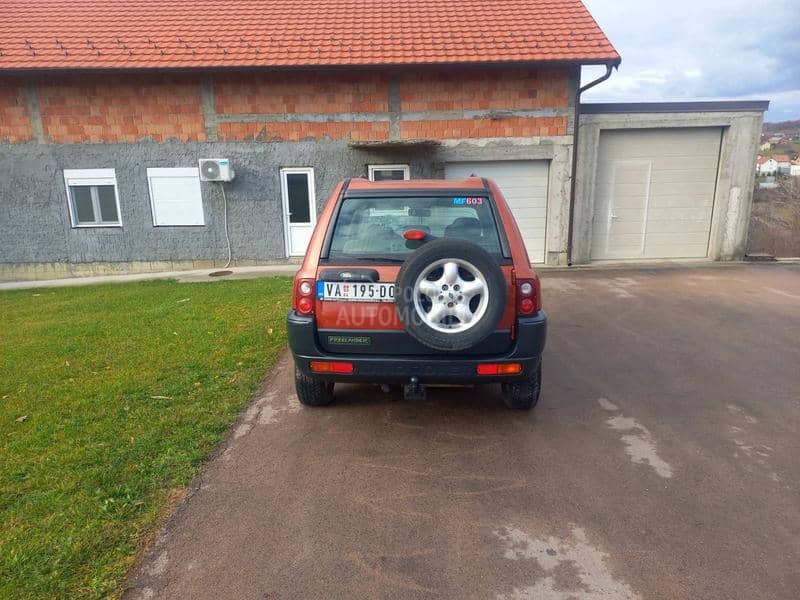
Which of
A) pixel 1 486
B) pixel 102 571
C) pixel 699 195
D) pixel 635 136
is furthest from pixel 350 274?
pixel 699 195

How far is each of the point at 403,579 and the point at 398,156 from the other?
961 centimetres

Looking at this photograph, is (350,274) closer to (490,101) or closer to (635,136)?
(490,101)

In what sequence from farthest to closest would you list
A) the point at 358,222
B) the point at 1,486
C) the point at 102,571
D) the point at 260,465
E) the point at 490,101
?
1. the point at 490,101
2. the point at 358,222
3. the point at 260,465
4. the point at 1,486
5. the point at 102,571

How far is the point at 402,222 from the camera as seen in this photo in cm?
363

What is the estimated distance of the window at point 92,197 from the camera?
36.5ft

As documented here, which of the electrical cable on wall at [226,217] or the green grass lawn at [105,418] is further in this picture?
the electrical cable on wall at [226,217]

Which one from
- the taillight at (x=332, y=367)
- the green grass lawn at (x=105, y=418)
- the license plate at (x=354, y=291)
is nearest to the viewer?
the green grass lawn at (x=105, y=418)

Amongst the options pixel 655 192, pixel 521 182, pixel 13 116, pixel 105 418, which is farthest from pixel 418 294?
pixel 13 116

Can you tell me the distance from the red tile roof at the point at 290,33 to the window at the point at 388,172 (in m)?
2.03

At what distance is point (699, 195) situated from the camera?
11164 mm

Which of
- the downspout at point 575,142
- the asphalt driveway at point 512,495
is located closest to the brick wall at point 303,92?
the downspout at point 575,142

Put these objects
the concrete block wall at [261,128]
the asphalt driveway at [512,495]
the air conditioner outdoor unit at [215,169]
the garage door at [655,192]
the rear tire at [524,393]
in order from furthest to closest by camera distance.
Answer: the garage door at [655,192], the air conditioner outdoor unit at [215,169], the concrete block wall at [261,128], the rear tire at [524,393], the asphalt driveway at [512,495]

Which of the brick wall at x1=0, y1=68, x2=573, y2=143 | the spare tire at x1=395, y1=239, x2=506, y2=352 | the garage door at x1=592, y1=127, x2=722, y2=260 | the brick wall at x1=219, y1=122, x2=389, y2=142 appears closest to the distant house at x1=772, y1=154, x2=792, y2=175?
the garage door at x1=592, y1=127, x2=722, y2=260

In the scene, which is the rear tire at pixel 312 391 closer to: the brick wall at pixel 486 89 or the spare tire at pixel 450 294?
the spare tire at pixel 450 294
